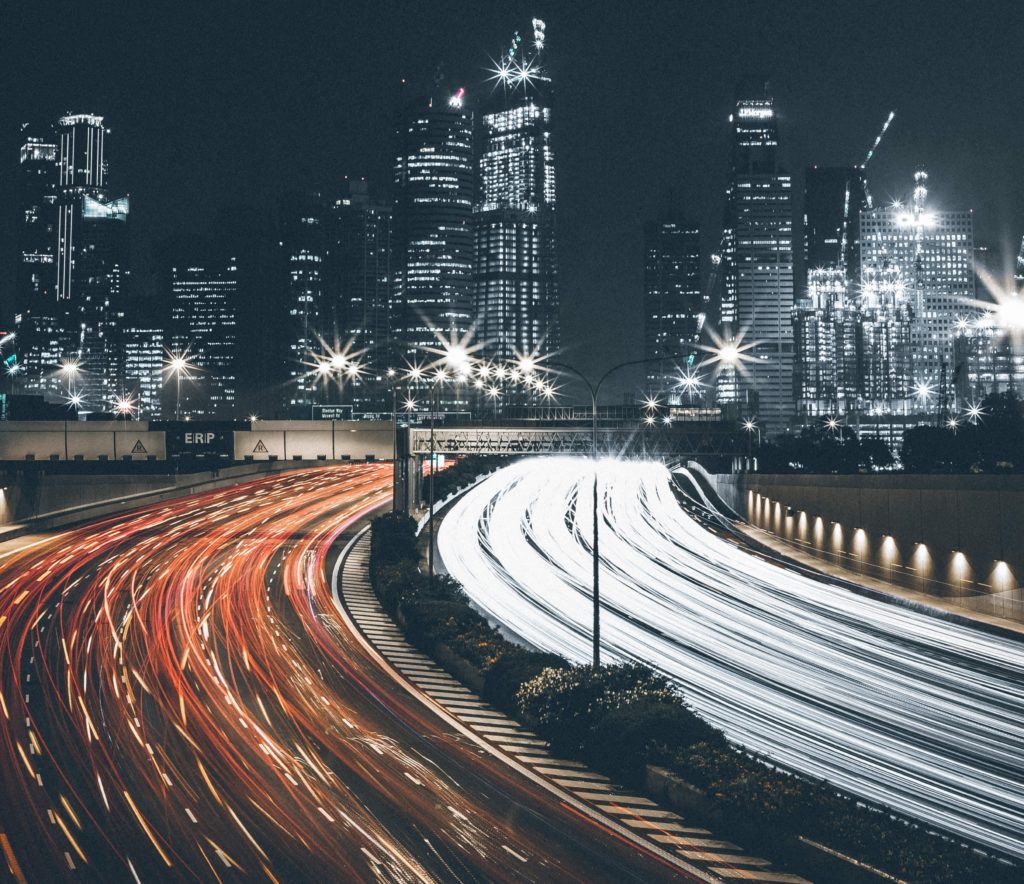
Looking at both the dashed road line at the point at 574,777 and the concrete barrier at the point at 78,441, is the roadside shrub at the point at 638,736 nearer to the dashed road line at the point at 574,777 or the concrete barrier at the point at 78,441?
the dashed road line at the point at 574,777

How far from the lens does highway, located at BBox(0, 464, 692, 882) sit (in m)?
18.6

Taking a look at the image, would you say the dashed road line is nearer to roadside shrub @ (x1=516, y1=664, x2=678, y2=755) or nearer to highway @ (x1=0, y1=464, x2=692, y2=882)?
roadside shrub @ (x1=516, y1=664, x2=678, y2=755)

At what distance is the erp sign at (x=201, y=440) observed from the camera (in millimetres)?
90000

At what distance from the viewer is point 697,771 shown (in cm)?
2181

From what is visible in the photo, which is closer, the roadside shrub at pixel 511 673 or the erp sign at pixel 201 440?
the roadside shrub at pixel 511 673

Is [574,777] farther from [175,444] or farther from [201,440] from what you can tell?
[175,444]

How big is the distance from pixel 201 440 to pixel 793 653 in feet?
213

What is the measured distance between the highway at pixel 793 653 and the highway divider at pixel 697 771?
9.24 feet

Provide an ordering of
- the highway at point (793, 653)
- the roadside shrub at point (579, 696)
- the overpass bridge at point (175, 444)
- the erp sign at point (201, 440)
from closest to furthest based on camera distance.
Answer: the highway at point (793, 653) → the roadside shrub at point (579, 696) → the overpass bridge at point (175, 444) → the erp sign at point (201, 440)

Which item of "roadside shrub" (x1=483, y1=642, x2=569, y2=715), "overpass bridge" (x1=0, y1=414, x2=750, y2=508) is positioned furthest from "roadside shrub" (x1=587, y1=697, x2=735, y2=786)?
"overpass bridge" (x1=0, y1=414, x2=750, y2=508)

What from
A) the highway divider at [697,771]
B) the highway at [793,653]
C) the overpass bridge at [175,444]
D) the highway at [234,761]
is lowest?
the highway at [793,653]

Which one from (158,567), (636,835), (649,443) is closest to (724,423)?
(649,443)

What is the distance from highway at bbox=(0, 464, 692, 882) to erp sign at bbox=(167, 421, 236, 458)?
40968 millimetres

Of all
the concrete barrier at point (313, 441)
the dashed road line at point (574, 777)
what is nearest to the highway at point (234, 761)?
the dashed road line at point (574, 777)
